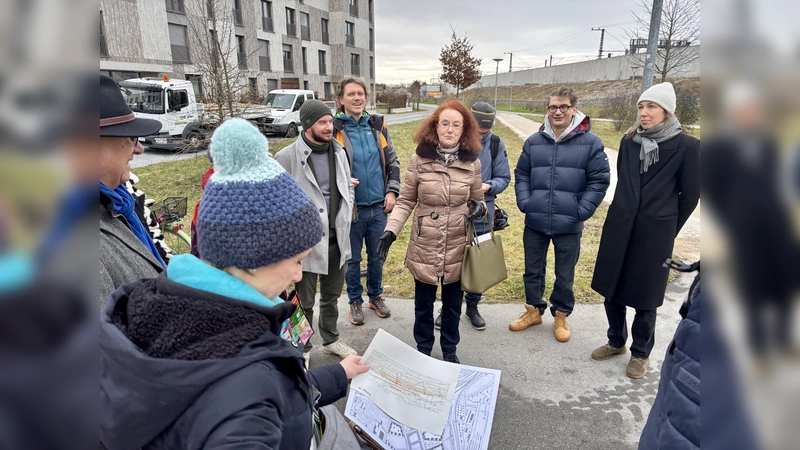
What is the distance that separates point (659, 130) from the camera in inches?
108

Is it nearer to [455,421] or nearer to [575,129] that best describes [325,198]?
[455,421]

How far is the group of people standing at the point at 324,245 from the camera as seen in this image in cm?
96

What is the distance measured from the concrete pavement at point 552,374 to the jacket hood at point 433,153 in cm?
149

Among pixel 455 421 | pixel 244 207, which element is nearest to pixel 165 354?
pixel 244 207

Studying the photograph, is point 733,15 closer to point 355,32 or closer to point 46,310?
point 46,310

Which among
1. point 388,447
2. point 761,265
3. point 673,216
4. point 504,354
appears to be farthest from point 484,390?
point 761,265

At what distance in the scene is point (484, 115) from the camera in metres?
3.93

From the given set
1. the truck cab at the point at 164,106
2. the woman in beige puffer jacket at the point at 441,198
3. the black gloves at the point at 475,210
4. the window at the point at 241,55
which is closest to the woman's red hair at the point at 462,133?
the woman in beige puffer jacket at the point at 441,198

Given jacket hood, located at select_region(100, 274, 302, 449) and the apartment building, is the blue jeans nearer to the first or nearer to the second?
jacket hood, located at select_region(100, 274, 302, 449)

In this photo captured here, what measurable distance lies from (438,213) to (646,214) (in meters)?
1.35

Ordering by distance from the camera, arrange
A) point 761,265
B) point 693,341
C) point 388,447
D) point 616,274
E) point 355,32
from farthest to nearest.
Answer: point 355,32, point 616,274, point 388,447, point 693,341, point 761,265

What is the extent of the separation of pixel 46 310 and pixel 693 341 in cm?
122

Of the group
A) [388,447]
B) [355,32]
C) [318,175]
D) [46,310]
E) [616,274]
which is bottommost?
[388,447]

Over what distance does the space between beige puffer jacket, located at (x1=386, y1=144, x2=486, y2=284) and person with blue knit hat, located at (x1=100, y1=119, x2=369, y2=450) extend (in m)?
1.79
